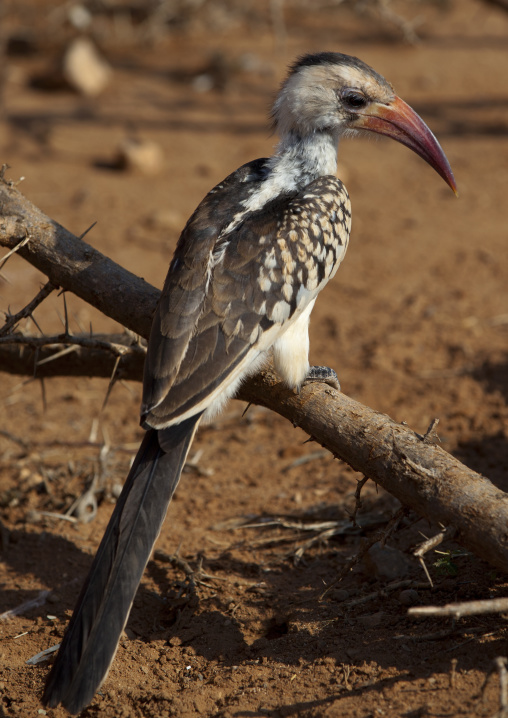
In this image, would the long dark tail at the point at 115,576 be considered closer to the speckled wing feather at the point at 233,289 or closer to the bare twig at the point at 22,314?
the speckled wing feather at the point at 233,289

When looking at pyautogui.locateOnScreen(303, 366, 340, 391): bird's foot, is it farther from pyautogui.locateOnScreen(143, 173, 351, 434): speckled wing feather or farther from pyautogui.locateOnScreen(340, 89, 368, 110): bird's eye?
pyautogui.locateOnScreen(340, 89, 368, 110): bird's eye

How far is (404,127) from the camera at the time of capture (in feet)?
11.9

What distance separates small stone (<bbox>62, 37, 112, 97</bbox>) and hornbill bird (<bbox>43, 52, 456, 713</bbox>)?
17.4 feet

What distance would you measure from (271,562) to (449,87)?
6378 millimetres

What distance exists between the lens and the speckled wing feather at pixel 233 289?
2.75 meters

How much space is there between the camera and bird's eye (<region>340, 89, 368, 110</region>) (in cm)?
360

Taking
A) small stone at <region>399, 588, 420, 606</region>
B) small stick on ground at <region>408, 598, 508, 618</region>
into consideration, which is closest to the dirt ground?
small stone at <region>399, 588, 420, 606</region>

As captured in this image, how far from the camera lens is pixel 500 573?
2.84m

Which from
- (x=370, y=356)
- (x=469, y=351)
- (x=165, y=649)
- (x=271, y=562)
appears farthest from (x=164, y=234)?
(x=165, y=649)

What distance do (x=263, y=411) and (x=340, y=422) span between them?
2.01 m

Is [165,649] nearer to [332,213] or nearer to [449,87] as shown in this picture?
[332,213]

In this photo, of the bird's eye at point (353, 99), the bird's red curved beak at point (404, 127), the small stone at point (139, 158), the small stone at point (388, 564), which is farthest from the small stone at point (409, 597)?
the small stone at point (139, 158)

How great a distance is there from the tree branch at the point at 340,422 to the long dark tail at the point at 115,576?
494 millimetres

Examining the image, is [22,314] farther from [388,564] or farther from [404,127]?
[404,127]
